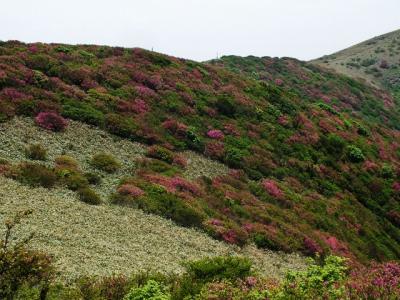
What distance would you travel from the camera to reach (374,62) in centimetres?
12375

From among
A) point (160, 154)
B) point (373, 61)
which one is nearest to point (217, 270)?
point (160, 154)

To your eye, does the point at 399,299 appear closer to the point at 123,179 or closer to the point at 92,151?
the point at 123,179

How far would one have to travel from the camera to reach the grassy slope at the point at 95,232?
1896cm

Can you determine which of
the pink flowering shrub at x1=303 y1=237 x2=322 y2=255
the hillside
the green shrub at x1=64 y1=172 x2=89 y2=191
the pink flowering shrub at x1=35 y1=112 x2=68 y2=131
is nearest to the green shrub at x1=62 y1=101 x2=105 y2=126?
the pink flowering shrub at x1=35 y1=112 x2=68 y2=131

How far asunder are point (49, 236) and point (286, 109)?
35.7 m

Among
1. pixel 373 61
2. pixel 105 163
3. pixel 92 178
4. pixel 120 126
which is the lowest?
pixel 92 178

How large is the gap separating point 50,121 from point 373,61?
10908 centimetres

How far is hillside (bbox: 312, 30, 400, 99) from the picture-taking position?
114206mm

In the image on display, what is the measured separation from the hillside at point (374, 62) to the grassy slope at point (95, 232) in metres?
89.3

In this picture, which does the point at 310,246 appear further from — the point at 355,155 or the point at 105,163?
the point at 355,155

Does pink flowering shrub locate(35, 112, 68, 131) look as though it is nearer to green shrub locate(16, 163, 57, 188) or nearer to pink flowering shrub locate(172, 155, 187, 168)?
green shrub locate(16, 163, 57, 188)

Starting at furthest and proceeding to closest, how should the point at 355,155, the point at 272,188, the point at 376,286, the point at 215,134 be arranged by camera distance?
the point at 355,155, the point at 215,134, the point at 272,188, the point at 376,286

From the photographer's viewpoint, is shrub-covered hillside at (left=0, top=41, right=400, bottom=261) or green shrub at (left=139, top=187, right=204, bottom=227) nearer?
green shrub at (left=139, top=187, right=204, bottom=227)

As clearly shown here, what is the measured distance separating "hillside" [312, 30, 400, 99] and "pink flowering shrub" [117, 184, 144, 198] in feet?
293
